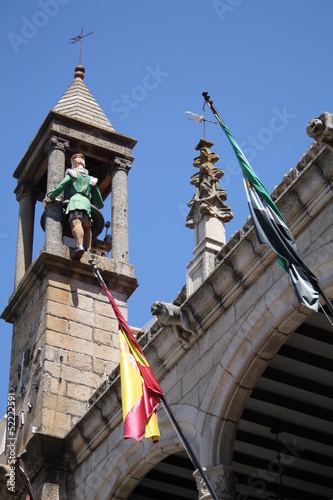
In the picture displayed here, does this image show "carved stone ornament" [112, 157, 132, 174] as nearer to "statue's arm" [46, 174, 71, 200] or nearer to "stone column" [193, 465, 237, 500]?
"statue's arm" [46, 174, 71, 200]

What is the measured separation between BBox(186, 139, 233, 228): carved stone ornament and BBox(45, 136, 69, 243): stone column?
198 inches

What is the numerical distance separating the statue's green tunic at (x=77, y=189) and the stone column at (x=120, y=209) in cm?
66

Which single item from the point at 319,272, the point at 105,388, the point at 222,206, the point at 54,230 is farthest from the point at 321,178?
the point at 54,230

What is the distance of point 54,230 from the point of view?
2106 centimetres

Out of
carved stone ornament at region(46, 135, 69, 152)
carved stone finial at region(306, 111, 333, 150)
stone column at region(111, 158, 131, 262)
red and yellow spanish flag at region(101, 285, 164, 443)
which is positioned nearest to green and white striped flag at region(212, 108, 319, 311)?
carved stone finial at region(306, 111, 333, 150)

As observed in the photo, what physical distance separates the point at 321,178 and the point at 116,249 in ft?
30.0

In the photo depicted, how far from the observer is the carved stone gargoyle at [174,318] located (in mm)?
15312

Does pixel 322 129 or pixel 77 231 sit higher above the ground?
pixel 77 231

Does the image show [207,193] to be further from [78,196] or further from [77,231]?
[78,196]

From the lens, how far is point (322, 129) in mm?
12383

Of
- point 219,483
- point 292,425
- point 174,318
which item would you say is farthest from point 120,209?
point 219,483

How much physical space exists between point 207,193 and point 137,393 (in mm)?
3558

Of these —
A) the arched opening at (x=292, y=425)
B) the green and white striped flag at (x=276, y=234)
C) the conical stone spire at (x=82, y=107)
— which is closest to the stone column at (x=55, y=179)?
the conical stone spire at (x=82, y=107)

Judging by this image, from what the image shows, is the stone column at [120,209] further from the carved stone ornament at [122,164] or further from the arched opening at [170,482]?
the arched opening at [170,482]
